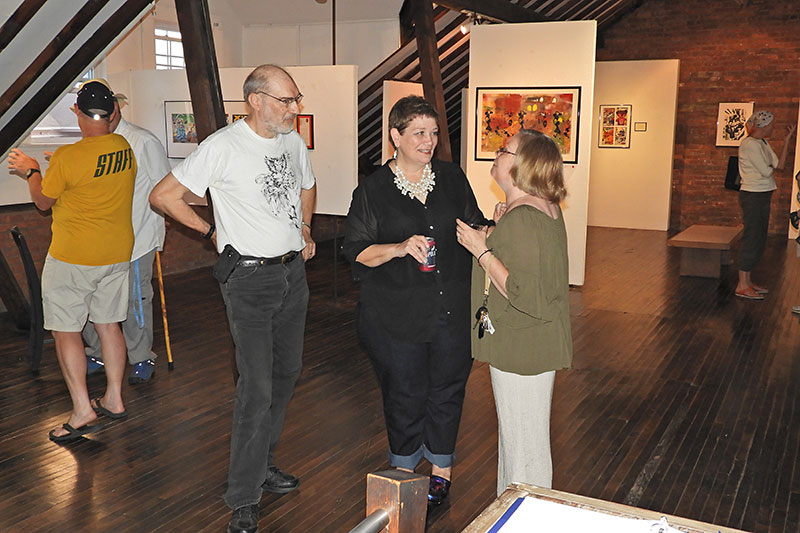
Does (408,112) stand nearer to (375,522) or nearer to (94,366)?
(375,522)

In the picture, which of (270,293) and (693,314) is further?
(693,314)

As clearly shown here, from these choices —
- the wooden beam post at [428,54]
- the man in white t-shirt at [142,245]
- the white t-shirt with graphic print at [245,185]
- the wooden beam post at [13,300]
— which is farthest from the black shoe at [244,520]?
the wooden beam post at [428,54]

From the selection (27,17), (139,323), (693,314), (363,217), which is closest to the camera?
(363,217)

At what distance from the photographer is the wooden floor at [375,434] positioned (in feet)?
11.2

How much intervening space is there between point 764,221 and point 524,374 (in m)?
5.76

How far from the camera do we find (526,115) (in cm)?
818

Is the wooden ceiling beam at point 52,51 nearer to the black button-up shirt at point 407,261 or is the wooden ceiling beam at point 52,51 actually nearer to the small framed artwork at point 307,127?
the small framed artwork at point 307,127

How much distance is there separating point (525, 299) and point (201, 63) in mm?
2882

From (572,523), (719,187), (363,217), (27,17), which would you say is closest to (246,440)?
(363,217)

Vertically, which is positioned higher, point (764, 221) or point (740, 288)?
point (764, 221)

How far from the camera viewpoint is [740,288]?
7863mm

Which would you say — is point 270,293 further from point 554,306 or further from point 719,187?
point 719,187

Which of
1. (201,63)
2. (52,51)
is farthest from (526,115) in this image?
(52,51)

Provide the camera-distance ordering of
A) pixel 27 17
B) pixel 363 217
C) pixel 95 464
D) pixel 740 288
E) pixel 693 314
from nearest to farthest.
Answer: pixel 363 217, pixel 95 464, pixel 27 17, pixel 693 314, pixel 740 288
